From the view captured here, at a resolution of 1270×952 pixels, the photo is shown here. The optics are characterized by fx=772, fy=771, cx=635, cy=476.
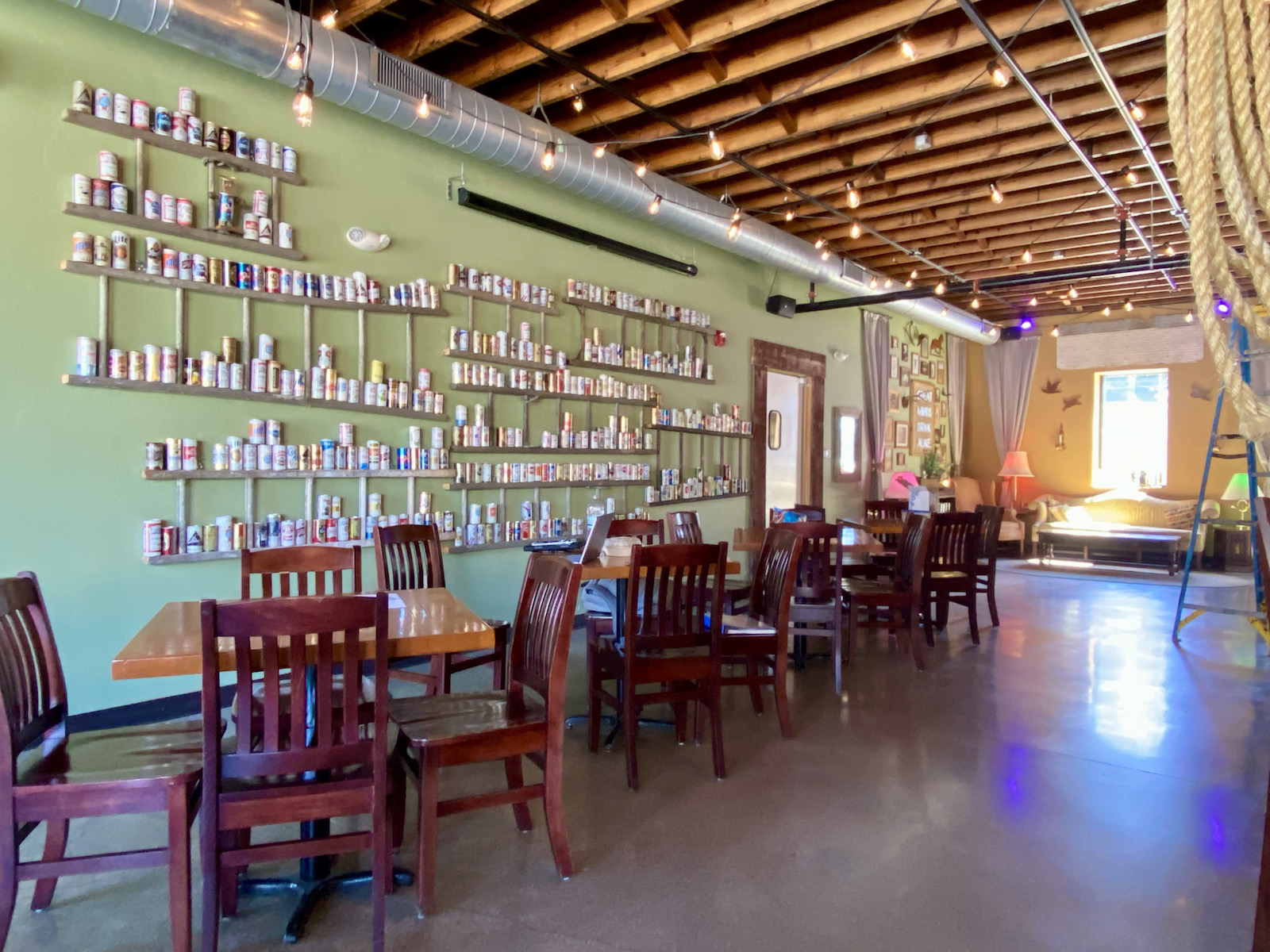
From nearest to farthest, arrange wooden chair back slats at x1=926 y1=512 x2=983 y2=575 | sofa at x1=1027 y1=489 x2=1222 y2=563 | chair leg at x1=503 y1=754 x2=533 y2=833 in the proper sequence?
chair leg at x1=503 y1=754 x2=533 y2=833 < wooden chair back slats at x1=926 y1=512 x2=983 y2=575 < sofa at x1=1027 y1=489 x2=1222 y2=563

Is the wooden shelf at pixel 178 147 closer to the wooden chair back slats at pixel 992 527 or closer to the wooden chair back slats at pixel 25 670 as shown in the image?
the wooden chair back slats at pixel 25 670

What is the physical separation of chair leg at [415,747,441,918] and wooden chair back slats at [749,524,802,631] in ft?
6.06

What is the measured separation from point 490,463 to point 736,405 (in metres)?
3.20

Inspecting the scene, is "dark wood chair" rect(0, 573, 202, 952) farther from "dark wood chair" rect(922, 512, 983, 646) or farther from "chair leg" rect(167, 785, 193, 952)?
"dark wood chair" rect(922, 512, 983, 646)

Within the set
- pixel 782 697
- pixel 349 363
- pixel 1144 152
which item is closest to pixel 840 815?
pixel 782 697

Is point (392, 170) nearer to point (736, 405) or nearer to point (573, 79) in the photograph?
point (573, 79)

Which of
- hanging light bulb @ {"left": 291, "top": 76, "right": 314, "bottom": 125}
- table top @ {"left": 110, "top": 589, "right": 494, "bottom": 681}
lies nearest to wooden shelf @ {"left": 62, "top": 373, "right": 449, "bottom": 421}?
hanging light bulb @ {"left": 291, "top": 76, "right": 314, "bottom": 125}

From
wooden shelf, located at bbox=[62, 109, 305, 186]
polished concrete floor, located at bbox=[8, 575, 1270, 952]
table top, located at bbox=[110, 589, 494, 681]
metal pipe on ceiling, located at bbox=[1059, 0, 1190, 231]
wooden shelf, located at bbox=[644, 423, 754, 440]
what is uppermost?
metal pipe on ceiling, located at bbox=[1059, 0, 1190, 231]

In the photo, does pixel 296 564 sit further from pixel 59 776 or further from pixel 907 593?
pixel 907 593

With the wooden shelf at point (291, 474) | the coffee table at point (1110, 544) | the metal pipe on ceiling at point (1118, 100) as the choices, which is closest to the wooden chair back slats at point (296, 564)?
the wooden shelf at point (291, 474)

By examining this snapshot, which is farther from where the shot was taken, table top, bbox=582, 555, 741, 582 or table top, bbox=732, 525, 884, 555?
table top, bbox=732, 525, 884, 555

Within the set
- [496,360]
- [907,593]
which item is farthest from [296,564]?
[907,593]

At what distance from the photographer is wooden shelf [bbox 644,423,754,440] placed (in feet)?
21.8

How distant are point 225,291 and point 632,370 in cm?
320
